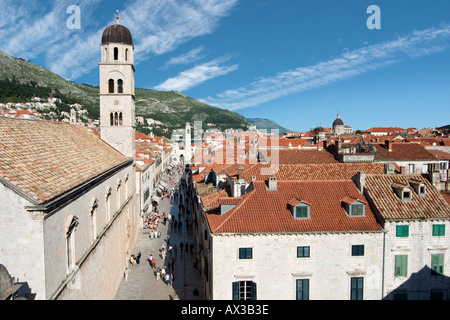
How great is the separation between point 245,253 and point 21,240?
11.6 m

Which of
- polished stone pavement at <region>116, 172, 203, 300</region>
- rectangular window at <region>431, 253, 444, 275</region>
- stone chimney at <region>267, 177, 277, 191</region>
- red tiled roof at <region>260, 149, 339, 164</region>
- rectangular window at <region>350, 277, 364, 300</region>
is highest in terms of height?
red tiled roof at <region>260, 149, 339, 164</region>

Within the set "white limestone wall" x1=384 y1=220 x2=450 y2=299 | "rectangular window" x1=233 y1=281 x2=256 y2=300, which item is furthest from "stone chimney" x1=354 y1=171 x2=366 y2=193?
"rectangular window" x1=233 y1=281 x2=256 y2=300

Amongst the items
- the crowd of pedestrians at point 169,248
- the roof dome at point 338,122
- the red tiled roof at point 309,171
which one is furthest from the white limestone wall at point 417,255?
the roof dome at point 338,122

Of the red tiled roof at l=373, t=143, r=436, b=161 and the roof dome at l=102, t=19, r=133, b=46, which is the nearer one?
the roof dome at l=102, t=19, r=133, b=46

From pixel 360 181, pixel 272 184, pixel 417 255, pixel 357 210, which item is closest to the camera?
pixel 417 255

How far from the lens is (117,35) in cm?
3569

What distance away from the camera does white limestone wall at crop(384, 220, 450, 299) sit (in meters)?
20.7

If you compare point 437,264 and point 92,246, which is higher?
point 92,246

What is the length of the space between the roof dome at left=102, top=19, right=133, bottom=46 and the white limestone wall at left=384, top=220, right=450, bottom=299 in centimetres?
3061

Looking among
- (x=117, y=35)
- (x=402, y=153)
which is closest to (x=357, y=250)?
(x=117, y=35)

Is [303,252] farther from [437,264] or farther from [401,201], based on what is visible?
[437,264]

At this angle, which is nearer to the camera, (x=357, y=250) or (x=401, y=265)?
(x=357, y=250)

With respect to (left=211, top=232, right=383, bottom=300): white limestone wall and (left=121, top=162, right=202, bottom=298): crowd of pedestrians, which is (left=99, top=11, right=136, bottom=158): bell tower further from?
(left=211, top=232, right=383, bottom=300): white limestone wall

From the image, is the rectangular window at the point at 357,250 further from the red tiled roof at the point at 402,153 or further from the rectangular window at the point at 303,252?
the red tiled roof at the point at 402,153
